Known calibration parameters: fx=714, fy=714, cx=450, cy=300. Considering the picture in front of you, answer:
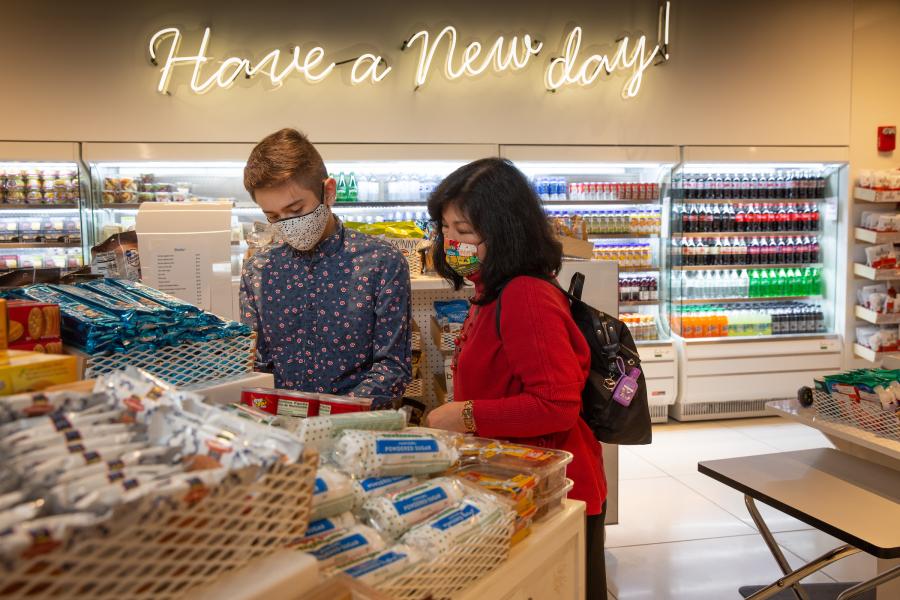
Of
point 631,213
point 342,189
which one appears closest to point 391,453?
point 342,189

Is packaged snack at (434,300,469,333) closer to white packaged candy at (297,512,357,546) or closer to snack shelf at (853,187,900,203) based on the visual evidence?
white packaged candy at (297,512,357,546)

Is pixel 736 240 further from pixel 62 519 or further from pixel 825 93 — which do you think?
pixel 62 519

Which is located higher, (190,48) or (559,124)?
(190,48)

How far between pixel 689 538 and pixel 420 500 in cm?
326

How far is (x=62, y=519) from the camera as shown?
59cm

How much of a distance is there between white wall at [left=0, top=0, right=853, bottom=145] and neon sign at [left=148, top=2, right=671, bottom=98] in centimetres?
9

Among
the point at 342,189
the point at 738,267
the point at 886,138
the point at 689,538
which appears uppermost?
the point at 886,138

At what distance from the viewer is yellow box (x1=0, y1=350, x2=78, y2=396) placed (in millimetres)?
826

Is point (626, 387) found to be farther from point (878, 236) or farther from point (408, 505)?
point (878, 236)

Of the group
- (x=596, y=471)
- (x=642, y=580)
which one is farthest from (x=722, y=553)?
(x=596, y=471)

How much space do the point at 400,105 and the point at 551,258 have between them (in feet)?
14.6

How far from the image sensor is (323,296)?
210cm

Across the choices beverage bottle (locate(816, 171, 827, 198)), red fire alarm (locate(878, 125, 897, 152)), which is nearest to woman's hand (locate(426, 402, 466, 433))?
beverage bottle (locate(816, 171, 827, 198))

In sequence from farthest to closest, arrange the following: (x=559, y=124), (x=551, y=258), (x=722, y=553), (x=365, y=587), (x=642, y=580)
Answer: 1. (x=559, y=124)
2. (x=722, y=553)
3. (x=642, y=580)
4. (x=551, y=258)
5. (x=365, y=587)
